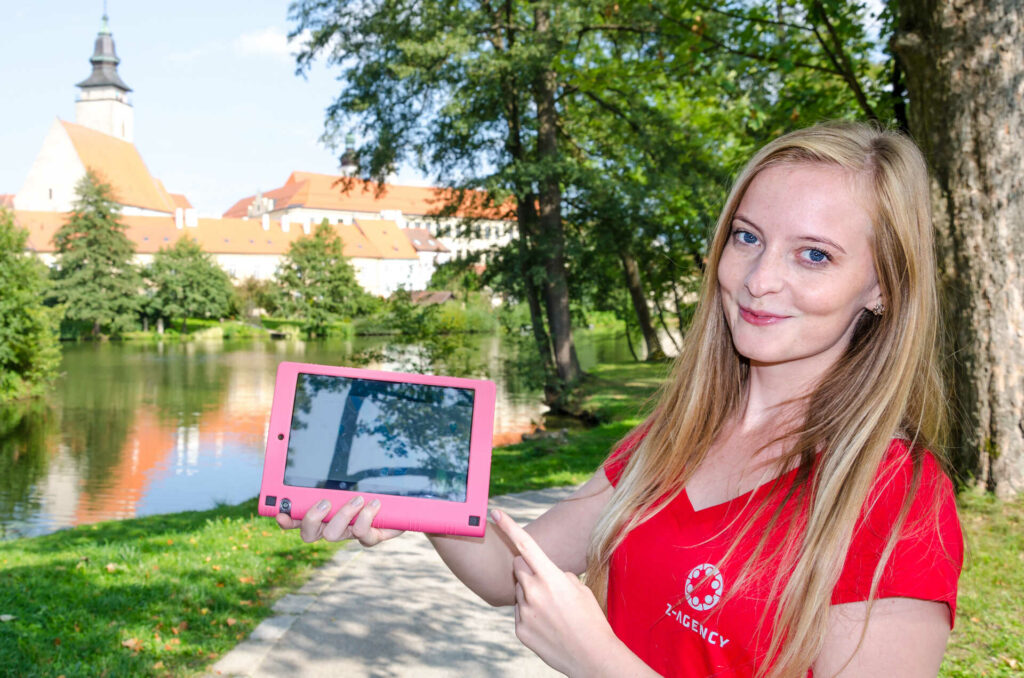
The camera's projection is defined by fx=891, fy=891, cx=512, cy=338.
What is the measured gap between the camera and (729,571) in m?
1.47

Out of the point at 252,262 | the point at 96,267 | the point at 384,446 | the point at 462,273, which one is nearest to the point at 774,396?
the point at 384,446

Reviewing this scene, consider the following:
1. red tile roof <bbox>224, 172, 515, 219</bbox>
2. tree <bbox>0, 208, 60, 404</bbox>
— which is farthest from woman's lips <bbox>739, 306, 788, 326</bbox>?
red tile roof <bbox>224, 172, 515, 219</bbox>

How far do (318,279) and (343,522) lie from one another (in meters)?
61.4

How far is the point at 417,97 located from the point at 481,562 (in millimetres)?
15897

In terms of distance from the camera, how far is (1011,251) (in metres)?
5.40

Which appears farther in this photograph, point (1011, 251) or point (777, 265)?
point (1011, 251)

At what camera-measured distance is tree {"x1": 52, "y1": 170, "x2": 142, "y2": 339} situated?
5331cm

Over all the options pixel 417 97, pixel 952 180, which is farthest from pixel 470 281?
pixel 952 180

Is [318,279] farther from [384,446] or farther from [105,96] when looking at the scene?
[384,446]

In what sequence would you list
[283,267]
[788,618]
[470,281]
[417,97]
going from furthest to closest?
[283,267]
[470,281]
[417,97]
[788,618]

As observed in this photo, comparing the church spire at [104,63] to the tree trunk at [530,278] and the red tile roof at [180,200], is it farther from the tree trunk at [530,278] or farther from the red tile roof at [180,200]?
the tree trunk at [530,278]

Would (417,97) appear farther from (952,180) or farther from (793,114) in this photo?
(952,180)

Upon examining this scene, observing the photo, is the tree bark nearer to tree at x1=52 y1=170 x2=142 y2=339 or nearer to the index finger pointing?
the index finger pointing

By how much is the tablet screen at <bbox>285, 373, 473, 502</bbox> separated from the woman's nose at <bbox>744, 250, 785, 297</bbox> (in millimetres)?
726
